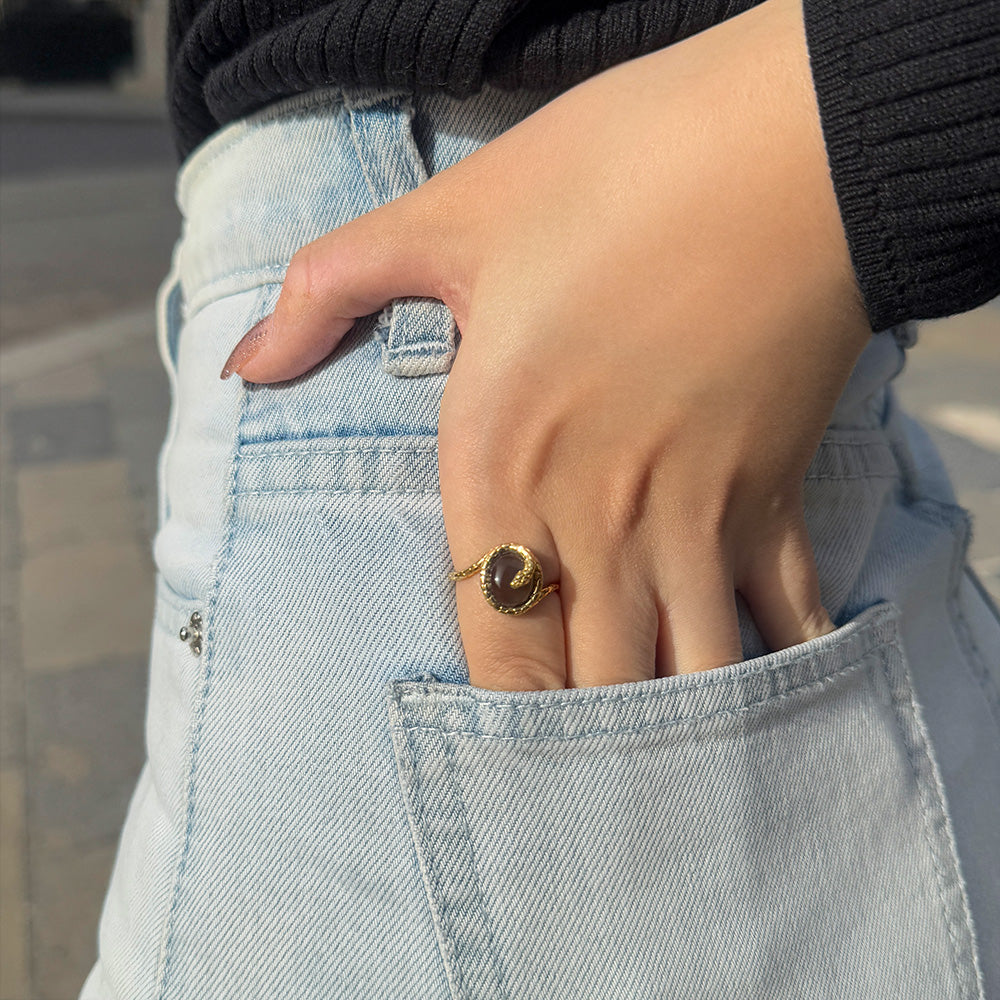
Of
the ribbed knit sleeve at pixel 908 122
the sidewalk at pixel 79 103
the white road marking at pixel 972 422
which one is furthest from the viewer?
the sidewalk at pixel 79 103

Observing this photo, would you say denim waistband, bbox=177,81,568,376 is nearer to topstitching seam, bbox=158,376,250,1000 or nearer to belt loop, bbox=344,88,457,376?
belt loop, bbox=344,88,457,376

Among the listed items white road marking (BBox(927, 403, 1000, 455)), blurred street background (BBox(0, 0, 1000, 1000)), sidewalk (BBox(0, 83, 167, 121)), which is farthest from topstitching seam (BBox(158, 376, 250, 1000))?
sidewalk (BBox(0, 83, 167, 121))

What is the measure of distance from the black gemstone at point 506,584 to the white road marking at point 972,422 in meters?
2.85

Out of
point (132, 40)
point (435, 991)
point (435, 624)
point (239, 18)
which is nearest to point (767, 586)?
point (435, 624)

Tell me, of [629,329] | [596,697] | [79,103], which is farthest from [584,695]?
[79,103]

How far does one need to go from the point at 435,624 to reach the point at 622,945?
A: 0.26 m

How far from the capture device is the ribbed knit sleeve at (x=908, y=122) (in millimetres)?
539

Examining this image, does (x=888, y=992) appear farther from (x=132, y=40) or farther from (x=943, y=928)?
(x=132, y=40)

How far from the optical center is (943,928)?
0.70 metres

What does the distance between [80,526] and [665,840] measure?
253 centimetres

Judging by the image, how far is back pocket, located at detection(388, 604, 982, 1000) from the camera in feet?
1.94

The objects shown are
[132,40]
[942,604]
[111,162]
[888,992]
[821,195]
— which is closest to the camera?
[821,195]

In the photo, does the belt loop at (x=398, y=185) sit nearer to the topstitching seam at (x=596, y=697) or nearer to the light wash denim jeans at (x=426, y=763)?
the light wash denim jeans at (x=426, y=763)

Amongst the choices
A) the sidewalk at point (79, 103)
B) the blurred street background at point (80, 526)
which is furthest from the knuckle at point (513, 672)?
the sidewalk at point (79, 103)
